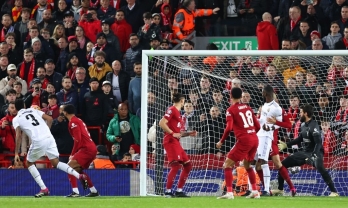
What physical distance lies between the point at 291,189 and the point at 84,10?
8138 millimetres

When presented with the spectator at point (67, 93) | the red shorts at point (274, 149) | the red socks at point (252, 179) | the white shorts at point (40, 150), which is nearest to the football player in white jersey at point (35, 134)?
the white shorts at point (40, 150)

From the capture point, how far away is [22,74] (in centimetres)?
2183

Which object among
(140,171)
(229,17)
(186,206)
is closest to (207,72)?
(140,171)

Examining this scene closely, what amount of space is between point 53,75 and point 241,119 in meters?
6.92

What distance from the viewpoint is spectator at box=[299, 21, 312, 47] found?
20562mm

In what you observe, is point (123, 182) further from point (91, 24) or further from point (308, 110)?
point (91, 24)

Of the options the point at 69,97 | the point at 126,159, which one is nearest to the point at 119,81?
the point at 69,97

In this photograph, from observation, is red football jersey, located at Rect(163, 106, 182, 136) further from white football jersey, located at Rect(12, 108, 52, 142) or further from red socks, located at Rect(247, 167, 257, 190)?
white football jersey, located at Rect(12, 108, 52, 142)

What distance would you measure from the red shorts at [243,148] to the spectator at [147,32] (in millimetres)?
6304

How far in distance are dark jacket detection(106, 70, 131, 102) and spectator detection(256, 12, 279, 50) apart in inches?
113

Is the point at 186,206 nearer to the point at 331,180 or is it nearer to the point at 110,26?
the point at 331,180

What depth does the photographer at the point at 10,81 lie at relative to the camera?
21344mm

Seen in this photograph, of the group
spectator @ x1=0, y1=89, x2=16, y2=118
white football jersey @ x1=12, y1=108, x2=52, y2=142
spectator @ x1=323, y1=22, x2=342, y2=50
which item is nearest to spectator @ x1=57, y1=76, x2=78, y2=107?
spectator @ x1=0, y1=89, x2=16, y2=118

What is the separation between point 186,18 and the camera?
2198 centimetres
